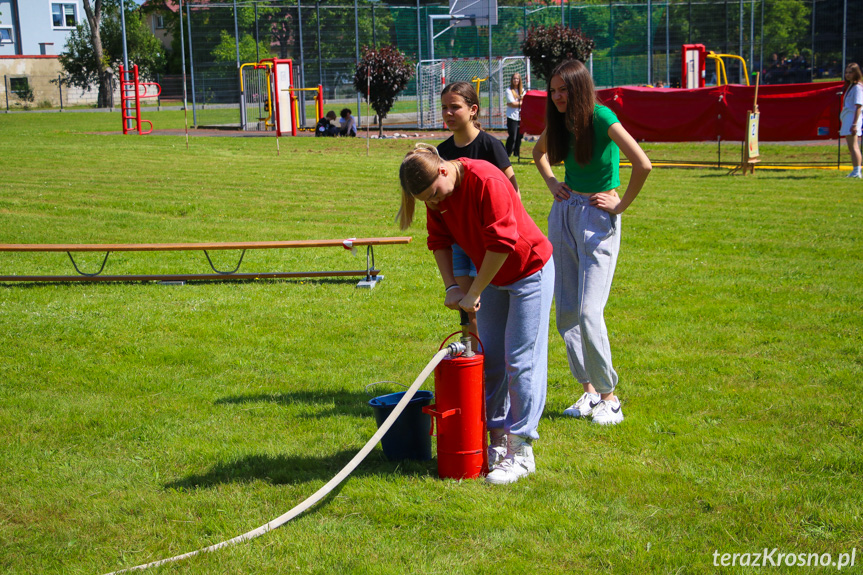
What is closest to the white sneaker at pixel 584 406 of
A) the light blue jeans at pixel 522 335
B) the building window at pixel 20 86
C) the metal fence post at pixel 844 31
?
the light blue jeans at pixel 522 335

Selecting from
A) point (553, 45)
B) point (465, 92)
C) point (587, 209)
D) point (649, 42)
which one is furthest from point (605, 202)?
point (649, 42)

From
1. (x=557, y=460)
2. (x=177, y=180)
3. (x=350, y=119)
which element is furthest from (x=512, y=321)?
(x=350, y=119)

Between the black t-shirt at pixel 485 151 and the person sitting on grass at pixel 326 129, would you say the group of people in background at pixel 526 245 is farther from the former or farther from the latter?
the person sitting on grass at pixel 326 129

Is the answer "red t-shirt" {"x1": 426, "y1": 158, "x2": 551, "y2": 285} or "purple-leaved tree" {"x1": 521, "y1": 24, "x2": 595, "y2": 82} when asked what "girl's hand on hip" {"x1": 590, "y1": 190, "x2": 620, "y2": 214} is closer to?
"red t-shirt" {"x1": 426, "y1": 158, "x2": 551, "y2": 285}

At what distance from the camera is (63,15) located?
74.9m

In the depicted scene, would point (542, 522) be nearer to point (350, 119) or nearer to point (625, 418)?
point (625, 418)

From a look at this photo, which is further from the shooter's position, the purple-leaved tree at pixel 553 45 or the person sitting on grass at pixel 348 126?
the purple-leaved tree at pixel 553 45

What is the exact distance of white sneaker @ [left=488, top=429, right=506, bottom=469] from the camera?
4376 millimetres

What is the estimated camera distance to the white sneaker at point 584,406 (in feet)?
16.6

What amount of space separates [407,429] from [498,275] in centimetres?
98

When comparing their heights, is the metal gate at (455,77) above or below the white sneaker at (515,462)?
above

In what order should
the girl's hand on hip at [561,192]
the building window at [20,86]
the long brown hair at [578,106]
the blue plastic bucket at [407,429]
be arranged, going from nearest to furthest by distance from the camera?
the blue plastic bucket at [407,429]
the long brown hair at [578,106]
the girl's hand on hip at [561,192]
the building window at [20,86]

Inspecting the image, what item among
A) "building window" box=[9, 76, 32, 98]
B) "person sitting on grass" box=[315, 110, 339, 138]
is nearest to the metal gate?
"person sitting on grass" box=[315, 110, 339, 138]

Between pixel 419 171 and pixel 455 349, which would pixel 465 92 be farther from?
pixel 455 349
